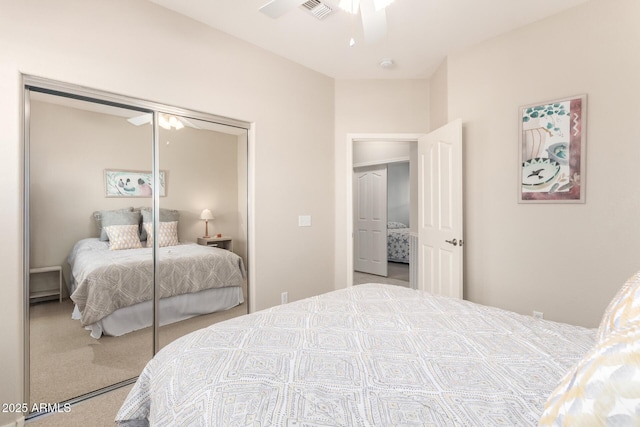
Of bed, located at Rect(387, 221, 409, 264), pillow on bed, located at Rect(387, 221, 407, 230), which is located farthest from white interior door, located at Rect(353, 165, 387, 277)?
pillow on bed, located at Rect(387, 221, 407, 230)

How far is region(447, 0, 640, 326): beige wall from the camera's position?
2.15 metres

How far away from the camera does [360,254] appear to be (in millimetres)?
6184

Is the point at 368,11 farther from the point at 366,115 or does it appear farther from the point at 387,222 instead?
the point at 387,222

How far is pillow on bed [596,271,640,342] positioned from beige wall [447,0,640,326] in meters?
1.68

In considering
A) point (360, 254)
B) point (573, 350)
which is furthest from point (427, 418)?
point (360, 254)

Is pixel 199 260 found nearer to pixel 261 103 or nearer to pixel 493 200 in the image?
pixel 261 103

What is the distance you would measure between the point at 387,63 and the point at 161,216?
2638 millimetres

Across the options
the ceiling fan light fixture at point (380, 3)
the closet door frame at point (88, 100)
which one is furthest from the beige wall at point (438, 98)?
the closet door frame at point (88, 100)

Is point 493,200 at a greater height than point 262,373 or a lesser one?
greater

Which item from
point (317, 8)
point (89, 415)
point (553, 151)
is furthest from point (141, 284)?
point (553, 151)

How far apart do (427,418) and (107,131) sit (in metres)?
2.48

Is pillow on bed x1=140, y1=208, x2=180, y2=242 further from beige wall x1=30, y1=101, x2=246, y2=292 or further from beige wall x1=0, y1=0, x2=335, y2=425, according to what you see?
beige wall x1=0, y1=0, x2=335, y2=425

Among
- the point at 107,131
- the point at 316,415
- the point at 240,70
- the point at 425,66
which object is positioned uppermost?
the point at 425,66

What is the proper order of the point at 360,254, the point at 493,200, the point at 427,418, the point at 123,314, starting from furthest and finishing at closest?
the point at 360,254 → the point at 493,200 → the point at 123,314 → the point at 427,418
